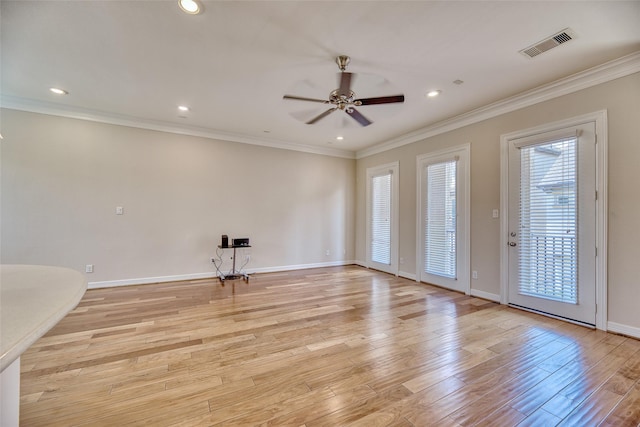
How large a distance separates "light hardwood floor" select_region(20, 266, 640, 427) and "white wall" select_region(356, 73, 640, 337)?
1.45 ft

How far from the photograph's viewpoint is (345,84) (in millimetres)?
2748

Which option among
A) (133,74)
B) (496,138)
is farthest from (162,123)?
(496,138)

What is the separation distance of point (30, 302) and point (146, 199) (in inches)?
173

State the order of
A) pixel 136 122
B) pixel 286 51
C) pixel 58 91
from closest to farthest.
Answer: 1. pixel 286 51
2. pixel 58 91
3. pixel 136 122

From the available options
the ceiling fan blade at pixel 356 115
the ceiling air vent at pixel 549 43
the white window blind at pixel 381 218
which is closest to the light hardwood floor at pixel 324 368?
the white window blind at pixel 381 218

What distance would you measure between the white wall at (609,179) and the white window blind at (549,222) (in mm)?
297

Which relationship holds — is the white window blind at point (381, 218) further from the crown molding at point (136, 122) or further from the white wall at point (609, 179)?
the crown molding at point (136, 122)

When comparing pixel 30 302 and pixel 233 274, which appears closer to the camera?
pixel 30 302

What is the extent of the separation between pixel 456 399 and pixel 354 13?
9.58ft

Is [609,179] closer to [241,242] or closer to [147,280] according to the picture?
[241,242]

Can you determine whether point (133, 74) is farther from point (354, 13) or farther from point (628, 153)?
point (628, 153)

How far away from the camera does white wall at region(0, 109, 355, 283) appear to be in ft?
13.0

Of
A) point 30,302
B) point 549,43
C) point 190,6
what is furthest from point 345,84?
point 30,302

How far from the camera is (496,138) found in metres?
3.85
